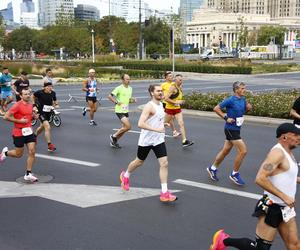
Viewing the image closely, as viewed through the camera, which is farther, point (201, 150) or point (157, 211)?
point (201, 150)

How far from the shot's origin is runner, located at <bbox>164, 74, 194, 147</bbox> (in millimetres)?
11625

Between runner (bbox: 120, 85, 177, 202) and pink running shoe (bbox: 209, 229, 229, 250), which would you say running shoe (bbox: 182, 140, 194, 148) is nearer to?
runner (bbox: 120, 85, 177, 202)

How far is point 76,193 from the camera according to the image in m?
7.64

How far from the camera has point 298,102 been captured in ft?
29.3

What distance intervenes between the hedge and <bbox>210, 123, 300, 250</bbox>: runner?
11389mm

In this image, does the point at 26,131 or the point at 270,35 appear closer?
the point at 26,131

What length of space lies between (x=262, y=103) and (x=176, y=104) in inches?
230

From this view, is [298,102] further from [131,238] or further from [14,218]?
[14,218]

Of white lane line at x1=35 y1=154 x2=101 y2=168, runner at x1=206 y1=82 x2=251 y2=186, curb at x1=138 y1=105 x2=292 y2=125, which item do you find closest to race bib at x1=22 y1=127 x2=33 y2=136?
white lane line at x1=35 y1=154 x2=101 y2=168

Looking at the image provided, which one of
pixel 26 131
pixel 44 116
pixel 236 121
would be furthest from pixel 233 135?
pixel 44 116

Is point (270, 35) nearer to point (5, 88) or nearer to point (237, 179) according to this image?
A: point (5, 88)

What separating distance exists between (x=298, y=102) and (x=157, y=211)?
3.89m

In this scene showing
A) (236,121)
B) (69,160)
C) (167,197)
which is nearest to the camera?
(167,197)

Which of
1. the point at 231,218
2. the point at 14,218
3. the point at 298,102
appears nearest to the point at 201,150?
the point at 298,102
